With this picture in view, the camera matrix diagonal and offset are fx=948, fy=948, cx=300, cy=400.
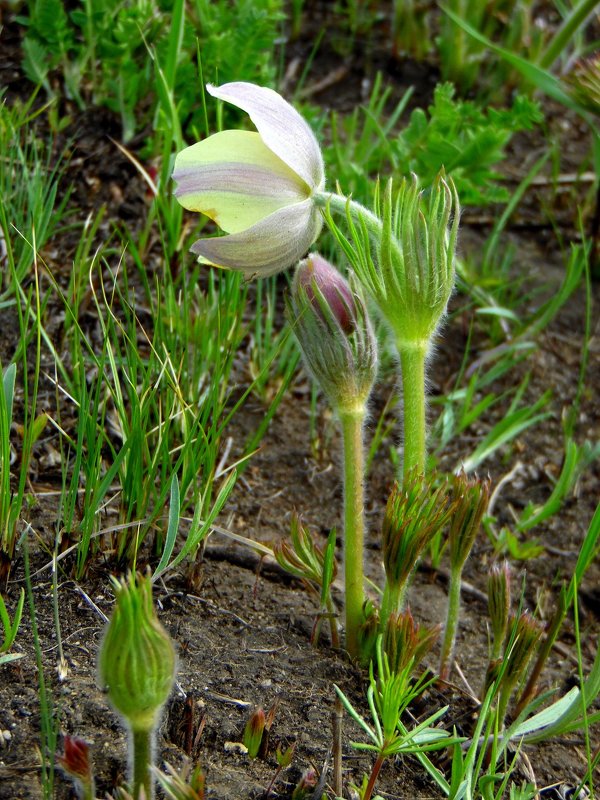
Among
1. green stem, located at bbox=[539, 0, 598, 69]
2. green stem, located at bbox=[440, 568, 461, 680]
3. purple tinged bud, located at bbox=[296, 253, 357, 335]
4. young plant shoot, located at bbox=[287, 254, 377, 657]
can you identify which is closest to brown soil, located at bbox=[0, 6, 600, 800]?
green stem, located at bbox=[440, 568, 461, 680]

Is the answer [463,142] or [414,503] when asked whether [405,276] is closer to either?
[414,503]

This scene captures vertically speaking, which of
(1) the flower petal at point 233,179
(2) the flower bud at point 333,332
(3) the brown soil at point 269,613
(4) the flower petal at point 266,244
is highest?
(1) the flower petal at point 233,179

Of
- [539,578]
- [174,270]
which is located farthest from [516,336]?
[174,270]

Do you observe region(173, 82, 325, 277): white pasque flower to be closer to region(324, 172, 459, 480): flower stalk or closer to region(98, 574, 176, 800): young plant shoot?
region(324, 172, 459, 480): flower stalk

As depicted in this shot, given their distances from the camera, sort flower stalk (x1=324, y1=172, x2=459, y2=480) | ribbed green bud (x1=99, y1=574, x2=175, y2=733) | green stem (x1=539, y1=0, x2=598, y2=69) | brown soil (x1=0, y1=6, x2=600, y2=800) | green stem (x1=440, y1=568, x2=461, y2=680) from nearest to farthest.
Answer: ribbed green bud (x1=99, y1=574, x2=175, y2=733) → brown soil (x1=0, y1=6, x2=600, y2=800) → flower stalk (x1=324, y1=172, x2=459, y2=480) → green stem (x1=440, y1=568, x2=461, y2=680) → green stem (x1=539, y1=0, x2=598, y2=69)

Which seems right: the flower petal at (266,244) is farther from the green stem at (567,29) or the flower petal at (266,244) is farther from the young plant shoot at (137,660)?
the green stem at (567,29)

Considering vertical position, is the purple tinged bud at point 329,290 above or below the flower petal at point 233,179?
below

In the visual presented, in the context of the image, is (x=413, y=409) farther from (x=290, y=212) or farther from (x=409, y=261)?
(x=290, y=212)

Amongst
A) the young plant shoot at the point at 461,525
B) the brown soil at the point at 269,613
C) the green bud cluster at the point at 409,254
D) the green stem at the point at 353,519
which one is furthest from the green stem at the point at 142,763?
the green bud cluster at the point at 409,254
